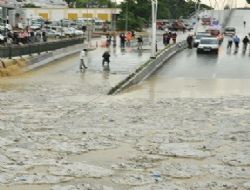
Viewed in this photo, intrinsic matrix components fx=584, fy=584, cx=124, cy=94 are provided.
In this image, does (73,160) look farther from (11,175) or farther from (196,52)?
(196,52)

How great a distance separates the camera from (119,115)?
65.9ft

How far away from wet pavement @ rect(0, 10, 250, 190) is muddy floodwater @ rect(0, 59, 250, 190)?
0.07 feet

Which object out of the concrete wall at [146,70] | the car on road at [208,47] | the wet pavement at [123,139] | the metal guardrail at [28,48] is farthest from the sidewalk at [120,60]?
the wet pavement at [123,139]

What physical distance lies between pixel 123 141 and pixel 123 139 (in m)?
0.26

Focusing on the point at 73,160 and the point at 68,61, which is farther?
the point at 68,61

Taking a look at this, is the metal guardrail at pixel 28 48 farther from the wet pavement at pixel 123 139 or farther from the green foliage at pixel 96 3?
the green foliage at pixel 96 3

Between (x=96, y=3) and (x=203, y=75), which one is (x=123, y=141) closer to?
(x=203, y=75)

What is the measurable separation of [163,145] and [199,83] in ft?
57.1

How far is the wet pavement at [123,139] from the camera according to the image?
38.2 feet

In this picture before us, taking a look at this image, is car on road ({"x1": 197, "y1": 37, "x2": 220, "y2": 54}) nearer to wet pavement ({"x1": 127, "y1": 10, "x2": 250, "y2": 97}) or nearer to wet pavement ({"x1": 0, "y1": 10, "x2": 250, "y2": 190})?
wet pavement ({"x1": 127, "y1": 10, "x2": 250, "y2": 97})

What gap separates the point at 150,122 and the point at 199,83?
1388 cm

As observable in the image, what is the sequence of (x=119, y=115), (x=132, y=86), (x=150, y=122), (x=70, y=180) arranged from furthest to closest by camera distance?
(x=132, y=86), (x=119, y=115), (x=150, y=122), (x=70, y=180)

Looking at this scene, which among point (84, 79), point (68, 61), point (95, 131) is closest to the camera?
point (95, 131)

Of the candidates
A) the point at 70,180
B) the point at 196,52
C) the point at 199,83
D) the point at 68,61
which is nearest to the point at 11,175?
the point at 70,180
